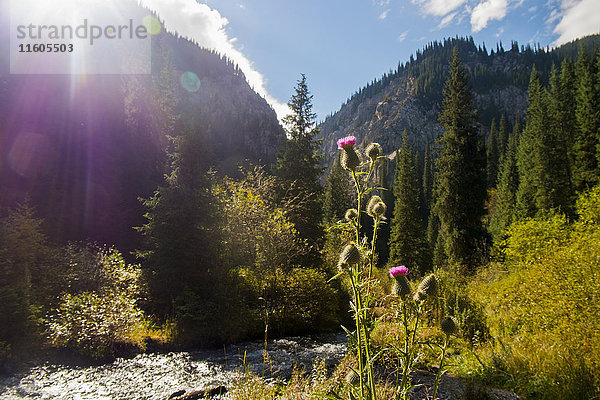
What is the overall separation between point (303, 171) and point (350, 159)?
17.6m

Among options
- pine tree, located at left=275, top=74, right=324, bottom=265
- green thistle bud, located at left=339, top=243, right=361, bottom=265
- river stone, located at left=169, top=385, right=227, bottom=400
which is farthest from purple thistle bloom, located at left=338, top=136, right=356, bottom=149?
pine tree, located at left=275, top=74, right=324, bottom=265

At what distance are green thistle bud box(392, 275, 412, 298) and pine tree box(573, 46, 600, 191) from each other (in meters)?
30.4

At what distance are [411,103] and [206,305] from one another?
511 feet

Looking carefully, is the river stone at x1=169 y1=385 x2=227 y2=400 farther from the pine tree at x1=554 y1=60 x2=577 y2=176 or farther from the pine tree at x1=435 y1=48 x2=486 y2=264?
the pine tree at x1=554 y1=60 x2=577 y2=176

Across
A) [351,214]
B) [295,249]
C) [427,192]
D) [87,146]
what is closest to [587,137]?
[295,249]

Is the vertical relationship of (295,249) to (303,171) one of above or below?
below

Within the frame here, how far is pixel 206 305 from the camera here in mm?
10086

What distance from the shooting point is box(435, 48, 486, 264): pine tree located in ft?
67.3

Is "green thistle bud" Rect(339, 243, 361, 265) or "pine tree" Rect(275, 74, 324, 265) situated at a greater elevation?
"pine tree" Rect(275, 74, 324, 265)

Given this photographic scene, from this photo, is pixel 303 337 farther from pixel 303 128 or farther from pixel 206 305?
pixel 303 128

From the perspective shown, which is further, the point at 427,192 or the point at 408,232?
the point at 427,192

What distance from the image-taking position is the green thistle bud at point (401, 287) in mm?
2078

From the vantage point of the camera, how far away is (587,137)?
80.4 feet

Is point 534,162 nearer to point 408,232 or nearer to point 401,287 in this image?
point 408,232
